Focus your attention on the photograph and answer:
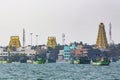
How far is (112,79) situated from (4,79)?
15844mm

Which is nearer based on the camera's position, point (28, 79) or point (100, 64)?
point (28, 79)

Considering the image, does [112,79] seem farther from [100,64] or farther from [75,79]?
[100,64]

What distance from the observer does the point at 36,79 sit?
80125 mm

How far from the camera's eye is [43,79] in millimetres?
79750

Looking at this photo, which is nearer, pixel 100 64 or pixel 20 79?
pixel 20 79

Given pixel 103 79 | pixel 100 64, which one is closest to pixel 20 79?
pixel 103 79

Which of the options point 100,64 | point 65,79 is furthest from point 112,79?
point 100,64

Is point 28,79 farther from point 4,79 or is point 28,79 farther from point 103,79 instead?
point 103,79

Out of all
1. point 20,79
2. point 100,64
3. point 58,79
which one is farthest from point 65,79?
point 100,64

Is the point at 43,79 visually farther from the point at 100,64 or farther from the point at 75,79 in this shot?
the point at 100,64

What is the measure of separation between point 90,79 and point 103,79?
227 cm

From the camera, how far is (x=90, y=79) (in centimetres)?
8025

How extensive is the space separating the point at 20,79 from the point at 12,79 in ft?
4.66

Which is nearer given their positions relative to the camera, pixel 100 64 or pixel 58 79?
pixel 58 79
